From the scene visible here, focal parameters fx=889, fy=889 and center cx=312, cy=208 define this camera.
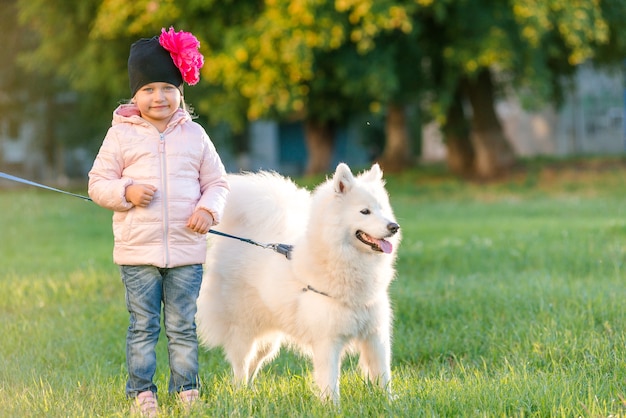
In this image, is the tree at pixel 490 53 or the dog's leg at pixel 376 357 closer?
the dog's leg at pixel 376 357

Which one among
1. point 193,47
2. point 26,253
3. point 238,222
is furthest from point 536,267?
point 26,253

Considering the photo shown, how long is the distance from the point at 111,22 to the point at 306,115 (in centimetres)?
780

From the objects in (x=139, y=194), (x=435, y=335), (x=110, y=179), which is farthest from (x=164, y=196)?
(x=435, y=335)

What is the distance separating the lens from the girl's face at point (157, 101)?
186 inches

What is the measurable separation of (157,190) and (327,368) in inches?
53.1

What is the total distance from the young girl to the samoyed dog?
2.00ft

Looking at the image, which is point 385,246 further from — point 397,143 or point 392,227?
point 397,143

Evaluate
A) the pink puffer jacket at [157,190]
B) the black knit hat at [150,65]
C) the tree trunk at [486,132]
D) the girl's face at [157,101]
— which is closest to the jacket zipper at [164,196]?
the pink puffer jacket at [157,190]

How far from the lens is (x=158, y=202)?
4676 millimetres

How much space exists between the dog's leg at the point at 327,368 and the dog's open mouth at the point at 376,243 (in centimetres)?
61

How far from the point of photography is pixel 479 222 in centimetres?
1510

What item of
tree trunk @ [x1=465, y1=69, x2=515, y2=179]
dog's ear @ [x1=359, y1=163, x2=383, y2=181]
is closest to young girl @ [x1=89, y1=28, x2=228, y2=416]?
dog's ear @ [x1=359, y1=163, x2=383, y2=181]

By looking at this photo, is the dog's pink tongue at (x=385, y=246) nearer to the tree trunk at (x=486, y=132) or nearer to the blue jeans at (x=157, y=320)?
the blue jeans at (x=157, y=320)

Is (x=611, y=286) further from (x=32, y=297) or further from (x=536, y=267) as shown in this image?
(x=32, y=297)
